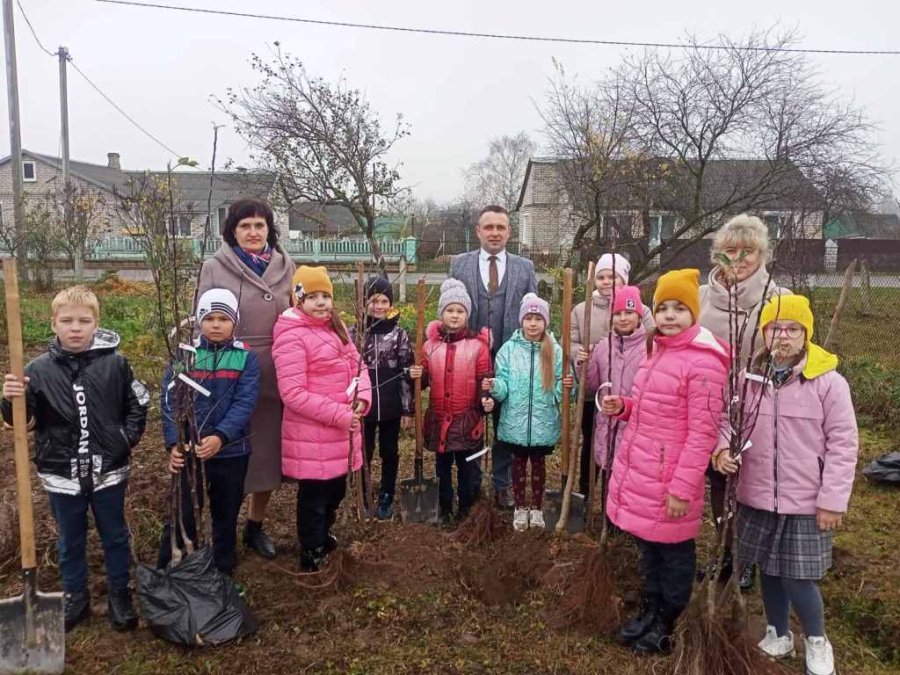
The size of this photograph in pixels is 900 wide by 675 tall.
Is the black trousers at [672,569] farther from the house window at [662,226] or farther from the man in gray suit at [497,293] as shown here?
the house window at [662,226]

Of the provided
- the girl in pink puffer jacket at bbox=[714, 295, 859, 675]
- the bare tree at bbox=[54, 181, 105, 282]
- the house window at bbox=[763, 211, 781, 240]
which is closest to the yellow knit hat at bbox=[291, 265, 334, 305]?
the girl in pink puffer jacket at bbox=[714, 295, 859, 675]

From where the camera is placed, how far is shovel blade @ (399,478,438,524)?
3.91 metres

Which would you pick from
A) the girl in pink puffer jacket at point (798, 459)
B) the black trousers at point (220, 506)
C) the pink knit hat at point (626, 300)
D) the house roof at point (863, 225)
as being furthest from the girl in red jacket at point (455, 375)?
the house roof at point (863, 225)

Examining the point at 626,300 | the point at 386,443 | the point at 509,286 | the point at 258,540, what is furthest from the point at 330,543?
the point at 626,300

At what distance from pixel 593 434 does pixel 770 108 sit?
1046 centimetres

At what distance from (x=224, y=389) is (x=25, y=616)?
1118 millimetres

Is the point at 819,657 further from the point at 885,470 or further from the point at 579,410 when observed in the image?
the point at 885,470

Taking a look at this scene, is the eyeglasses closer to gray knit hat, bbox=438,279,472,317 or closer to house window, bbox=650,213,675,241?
gray knit hat, bbox=438,279,472,317

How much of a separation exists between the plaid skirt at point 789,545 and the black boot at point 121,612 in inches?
102

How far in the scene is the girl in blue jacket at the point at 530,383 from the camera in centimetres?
360

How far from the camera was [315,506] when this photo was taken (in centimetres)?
319

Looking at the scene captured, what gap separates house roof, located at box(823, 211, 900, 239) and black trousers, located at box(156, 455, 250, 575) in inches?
412

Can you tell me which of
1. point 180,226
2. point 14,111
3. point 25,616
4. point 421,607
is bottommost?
point 421,607

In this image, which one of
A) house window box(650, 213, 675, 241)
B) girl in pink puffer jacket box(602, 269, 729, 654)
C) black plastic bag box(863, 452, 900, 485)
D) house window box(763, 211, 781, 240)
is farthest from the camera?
house window box(650, 213, 675, 241)
